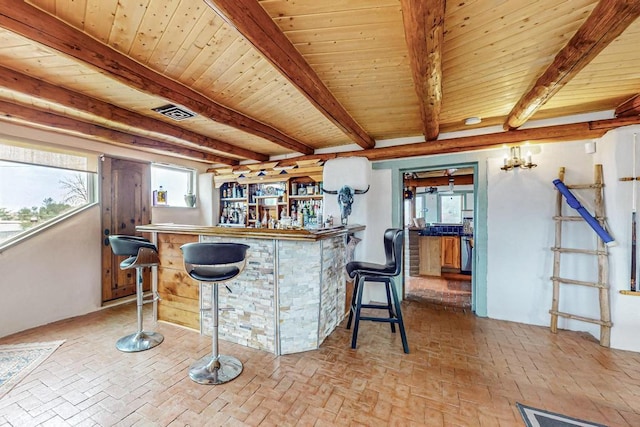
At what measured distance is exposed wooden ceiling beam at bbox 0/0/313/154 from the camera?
149cm

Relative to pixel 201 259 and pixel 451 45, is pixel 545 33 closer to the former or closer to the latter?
pixel 451 45

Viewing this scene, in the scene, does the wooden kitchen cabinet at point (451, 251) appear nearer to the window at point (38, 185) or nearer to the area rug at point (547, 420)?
the area rug at point (547, 420)

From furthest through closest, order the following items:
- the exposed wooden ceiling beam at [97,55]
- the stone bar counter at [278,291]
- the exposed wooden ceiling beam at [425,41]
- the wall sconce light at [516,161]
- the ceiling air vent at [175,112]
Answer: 1. the wall sconce light at [516,161]
2. the ceiling air vent at [175,112]
3. the stone bar counter at [278,291]
4. the exposed wooden ceiling beam at [97,55]
5. the exposed wooden ceiling beam at [425,41]

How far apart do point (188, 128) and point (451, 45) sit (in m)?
3.32

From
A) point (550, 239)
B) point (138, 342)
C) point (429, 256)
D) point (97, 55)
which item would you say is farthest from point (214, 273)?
point (429, 256)

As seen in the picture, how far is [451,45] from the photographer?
6.22 ft

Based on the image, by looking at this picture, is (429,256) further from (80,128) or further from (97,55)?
(80,128)

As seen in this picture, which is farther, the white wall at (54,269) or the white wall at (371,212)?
the white wall at (371,212)

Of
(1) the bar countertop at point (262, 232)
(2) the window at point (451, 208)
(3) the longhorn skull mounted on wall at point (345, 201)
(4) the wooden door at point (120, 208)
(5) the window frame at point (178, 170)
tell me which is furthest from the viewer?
(2) the window at point (451, 208)

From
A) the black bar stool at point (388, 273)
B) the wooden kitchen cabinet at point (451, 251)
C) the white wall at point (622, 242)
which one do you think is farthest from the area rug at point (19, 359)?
the wooden kitchen cabinet at point (451, 251)

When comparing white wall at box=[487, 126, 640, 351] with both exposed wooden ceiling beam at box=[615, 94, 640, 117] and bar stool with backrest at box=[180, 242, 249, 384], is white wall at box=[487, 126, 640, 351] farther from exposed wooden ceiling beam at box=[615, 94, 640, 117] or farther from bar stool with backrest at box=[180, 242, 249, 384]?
bar stool with backrest at box=[180, 242, 249, 384]

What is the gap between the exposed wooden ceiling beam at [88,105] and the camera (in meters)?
2.19

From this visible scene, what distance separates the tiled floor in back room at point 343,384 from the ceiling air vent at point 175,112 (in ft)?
8.30

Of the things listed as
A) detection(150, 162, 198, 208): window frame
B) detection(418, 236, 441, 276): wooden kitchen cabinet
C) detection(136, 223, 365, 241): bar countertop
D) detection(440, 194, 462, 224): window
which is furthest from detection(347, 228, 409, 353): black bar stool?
detection(440, 194, 462, 224): window
